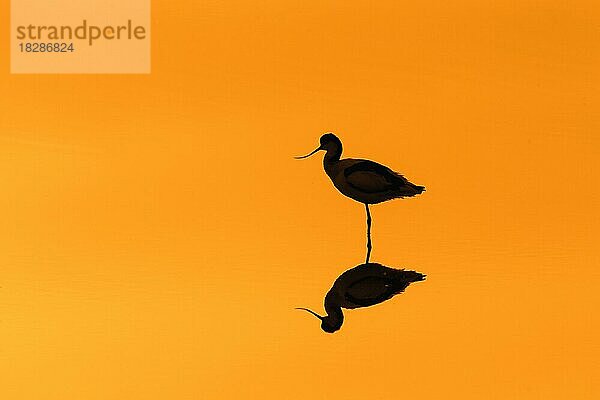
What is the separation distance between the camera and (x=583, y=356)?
1712mm

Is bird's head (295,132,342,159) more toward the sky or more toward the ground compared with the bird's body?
more toward the sky

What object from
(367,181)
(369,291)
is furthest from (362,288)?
(367,181)

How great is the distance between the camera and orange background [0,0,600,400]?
1.75 metres

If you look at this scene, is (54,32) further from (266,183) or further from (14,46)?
(266,183)

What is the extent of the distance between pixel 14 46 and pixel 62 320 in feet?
2.06

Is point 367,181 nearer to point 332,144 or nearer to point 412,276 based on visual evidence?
point 332,144

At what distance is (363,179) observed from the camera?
1768mm

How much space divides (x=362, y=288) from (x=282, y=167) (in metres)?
0.32

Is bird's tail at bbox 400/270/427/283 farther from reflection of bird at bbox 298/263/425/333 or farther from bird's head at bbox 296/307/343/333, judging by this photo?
bird's head at bbox 296/307/343/333

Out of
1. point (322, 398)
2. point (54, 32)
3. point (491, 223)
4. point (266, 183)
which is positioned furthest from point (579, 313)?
point (54, 32)

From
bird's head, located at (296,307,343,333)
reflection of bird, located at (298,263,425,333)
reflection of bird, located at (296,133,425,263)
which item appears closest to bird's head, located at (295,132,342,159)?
reflection of bird, located at (296,133,425,263)

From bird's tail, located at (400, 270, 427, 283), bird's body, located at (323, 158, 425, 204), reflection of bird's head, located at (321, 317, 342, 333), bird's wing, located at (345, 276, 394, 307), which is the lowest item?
reflection of bird's head, located at (321, 317, 342, 333)

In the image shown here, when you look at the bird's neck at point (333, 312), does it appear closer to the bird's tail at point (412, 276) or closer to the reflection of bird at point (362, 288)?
the reflection of bird at point (362, 288)

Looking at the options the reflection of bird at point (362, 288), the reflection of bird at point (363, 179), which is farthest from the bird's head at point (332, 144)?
the reflection of bird at point (362, 288)
